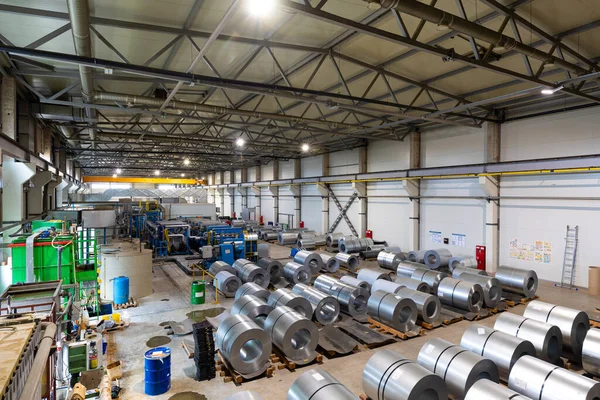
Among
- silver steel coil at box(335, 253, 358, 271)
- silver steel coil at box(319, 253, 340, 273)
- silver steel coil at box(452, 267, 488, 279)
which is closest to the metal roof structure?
silver steel coil at box(452, 267, 488, 279)

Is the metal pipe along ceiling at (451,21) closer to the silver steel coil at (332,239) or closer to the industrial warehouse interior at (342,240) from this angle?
the industrial warehouse interior at (342,240)

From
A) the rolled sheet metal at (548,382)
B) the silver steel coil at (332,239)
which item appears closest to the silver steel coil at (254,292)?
the rolled sheet metal at (548,382)

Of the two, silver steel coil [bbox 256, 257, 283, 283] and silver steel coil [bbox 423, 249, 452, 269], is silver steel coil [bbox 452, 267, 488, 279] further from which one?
silver steel coil [bbox 256, 257, 283, 283]

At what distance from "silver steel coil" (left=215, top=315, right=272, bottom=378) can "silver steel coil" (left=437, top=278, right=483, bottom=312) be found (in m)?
A: 5.95

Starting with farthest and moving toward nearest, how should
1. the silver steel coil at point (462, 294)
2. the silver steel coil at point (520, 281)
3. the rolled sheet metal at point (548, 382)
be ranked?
the silver steel coil at point (520, 281)
the silver steel coil at point (462, 294)
the rolled sheet metal at point (548, 382)

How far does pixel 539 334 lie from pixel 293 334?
15.6ft

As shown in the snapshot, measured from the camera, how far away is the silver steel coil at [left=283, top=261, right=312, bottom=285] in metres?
12.1

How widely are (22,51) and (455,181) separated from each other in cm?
1526

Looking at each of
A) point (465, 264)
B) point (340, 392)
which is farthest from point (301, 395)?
point (465, 264)

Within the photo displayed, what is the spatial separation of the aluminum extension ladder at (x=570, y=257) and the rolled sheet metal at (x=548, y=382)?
8287mm

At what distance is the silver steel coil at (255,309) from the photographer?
25.8ft

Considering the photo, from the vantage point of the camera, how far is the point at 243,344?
20.8ft

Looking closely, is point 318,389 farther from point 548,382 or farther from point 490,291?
point 490,291

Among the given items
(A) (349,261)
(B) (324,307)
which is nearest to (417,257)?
(A) (349,261)
